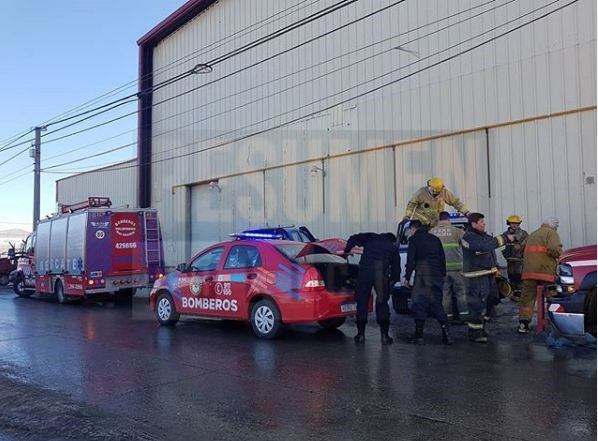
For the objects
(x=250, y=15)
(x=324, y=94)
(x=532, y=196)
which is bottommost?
(x=532, y=196)

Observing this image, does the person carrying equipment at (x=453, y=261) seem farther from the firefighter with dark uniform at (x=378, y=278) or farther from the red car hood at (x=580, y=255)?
the red car hood at (x=580, y=255)

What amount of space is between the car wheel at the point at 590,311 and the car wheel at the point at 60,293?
45.6ft

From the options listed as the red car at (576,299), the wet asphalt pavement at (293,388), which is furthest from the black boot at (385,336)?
the red car at (576,299)

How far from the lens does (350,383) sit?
598 cm

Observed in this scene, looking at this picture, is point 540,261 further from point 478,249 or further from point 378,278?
point 378,278

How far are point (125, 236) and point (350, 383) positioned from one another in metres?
11.5

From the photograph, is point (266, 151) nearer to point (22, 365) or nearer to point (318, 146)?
point (318, 146)

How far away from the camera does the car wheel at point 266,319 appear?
852 centimetres

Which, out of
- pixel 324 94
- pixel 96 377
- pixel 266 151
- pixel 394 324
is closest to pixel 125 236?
pixel 266 151

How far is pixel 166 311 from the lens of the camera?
1040 centimetres

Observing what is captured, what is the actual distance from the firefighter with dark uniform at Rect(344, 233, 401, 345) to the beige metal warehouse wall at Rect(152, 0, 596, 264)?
6158 millimetres

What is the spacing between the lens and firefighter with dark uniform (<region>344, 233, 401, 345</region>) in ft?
27.0

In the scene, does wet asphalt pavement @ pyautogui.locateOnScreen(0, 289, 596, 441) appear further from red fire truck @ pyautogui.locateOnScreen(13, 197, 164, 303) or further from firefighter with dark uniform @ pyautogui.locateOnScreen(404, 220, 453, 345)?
red fire truck @ pyautogui.locateOnScreen(13, 197, 164, 303)

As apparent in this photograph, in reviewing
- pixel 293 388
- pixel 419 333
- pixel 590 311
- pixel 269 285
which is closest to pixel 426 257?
pixel 419 333
